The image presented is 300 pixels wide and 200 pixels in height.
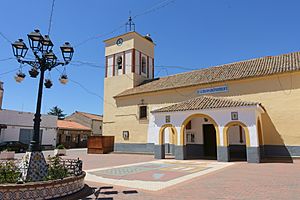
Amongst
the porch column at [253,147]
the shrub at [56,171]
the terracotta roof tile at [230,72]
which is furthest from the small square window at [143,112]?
the shrub at [56,171]

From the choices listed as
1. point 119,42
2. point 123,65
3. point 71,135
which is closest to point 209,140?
point 123,65

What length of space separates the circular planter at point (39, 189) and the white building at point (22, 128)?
78.2 ft

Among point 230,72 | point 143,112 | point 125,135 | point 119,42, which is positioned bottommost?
point 125,135

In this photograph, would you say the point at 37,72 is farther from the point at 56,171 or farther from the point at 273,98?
the point at 273,98

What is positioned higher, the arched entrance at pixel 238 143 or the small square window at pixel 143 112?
the small square window at pixel 143 112

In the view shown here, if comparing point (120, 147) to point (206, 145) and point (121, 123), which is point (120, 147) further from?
point (206, 145)

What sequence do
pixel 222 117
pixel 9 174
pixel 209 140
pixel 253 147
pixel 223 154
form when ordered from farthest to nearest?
pixel 209 140 → pixel 222 117 → pixel 223 154 → pixel 253 147 → pixel 9 174

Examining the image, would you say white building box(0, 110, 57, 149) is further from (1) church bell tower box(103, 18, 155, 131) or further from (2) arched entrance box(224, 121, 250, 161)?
(2) arched entrance box(224, 121, 250, 161)

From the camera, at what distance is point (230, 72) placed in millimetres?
17266

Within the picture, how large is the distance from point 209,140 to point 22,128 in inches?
892

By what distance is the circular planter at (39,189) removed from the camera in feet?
16.0

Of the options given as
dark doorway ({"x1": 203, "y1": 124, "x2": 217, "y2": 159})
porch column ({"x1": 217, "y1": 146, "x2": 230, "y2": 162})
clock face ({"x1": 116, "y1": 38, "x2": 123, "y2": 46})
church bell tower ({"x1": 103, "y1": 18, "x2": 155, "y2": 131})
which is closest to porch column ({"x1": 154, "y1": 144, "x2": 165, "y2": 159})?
dark doorway ({"x1": 203, "y1": 124, "x2": 217, "y2": 159})

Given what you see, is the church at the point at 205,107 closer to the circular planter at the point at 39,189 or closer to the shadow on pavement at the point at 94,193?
the shadow on pavement at the point at 94,193

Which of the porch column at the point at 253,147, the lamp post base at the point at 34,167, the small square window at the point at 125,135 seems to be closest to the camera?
the lamp post base at the point at 34,167
